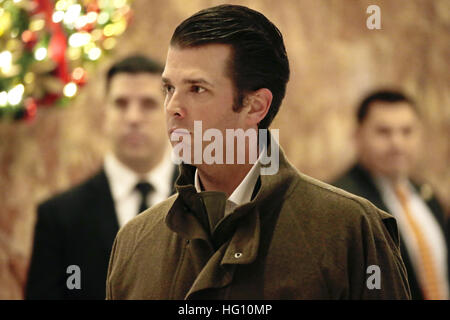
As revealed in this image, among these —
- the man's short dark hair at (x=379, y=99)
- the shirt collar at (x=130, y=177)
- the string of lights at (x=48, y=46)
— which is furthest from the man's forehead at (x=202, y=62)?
the man's short dark hair at (x=379, y=99)

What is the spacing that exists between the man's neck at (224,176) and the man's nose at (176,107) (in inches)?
3.8

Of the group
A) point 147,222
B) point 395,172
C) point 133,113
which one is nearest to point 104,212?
point 133,113

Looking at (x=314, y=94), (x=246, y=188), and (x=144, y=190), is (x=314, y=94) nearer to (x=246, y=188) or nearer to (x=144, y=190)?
(x=144, y=190)

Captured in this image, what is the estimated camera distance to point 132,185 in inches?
112

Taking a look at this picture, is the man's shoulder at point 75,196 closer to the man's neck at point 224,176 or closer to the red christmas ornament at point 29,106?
the red christmas ornament at point 29,106

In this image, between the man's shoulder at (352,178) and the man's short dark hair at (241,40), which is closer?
the man's short dark hair at (241,40)

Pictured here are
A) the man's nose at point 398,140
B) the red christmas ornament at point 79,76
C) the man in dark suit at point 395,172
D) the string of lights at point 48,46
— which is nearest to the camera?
the string of lights at point 48,46

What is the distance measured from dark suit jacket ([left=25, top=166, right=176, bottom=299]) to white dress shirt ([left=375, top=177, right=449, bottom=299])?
3.78 feet

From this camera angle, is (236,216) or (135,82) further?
(135,82)

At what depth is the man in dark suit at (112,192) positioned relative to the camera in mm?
2690

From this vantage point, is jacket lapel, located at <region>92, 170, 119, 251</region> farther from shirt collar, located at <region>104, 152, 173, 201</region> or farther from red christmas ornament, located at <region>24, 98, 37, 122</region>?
red christmas ornament, located at <region>24, 98, 37, 122</region>

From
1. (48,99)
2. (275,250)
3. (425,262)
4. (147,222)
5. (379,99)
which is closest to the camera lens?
(275,250)

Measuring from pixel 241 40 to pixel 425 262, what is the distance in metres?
1.94
